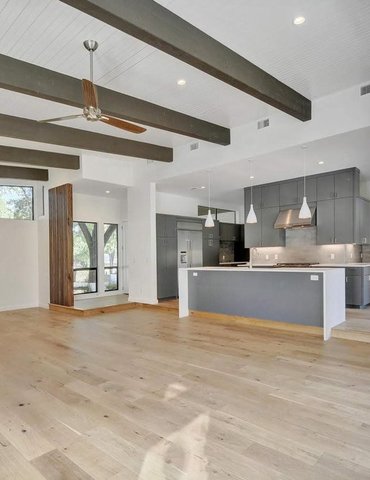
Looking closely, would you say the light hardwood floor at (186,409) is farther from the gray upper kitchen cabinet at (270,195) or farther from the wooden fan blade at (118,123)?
the gray upper kitchen cabinet at (270,195)

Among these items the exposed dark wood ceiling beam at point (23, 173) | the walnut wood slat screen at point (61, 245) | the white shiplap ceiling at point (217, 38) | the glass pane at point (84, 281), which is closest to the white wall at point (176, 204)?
the walnut wood slat screen at point (61, 245)

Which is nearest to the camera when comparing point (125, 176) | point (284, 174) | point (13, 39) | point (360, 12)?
point (360, 12)

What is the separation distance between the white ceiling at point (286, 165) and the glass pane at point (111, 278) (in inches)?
118

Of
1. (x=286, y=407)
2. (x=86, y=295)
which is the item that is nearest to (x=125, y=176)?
(x=86, y=295)

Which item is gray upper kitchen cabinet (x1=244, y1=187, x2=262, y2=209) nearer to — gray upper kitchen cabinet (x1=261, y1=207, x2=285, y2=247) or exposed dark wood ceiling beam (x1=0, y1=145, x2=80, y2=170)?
gray upper kitchen cabinet (x1=261, y1=207, x2=285, y2=247)

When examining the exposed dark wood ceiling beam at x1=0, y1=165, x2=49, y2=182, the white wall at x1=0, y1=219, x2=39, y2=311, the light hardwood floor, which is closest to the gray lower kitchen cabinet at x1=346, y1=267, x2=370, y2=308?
the light hardwood floor

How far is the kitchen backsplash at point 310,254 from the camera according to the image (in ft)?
23.8

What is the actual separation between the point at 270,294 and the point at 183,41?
4.08 meters

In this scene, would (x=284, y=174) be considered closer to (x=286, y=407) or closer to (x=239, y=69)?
(x=239, y=69)

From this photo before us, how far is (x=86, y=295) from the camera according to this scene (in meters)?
9.27

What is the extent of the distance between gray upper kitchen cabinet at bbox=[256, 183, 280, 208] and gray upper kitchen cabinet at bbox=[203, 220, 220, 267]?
194 cm

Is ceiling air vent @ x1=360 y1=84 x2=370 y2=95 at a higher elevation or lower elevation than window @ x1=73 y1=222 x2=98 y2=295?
higher

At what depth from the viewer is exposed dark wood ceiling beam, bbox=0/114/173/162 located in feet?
16.9

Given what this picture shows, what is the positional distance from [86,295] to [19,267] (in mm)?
1856
